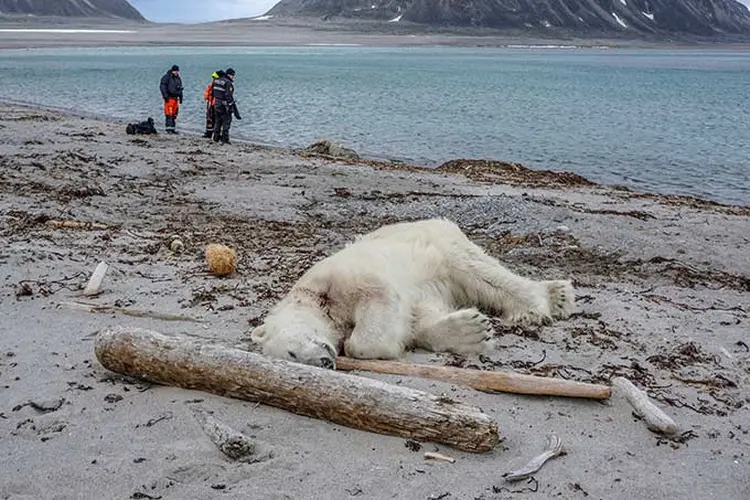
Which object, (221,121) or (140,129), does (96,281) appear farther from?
(221,121)

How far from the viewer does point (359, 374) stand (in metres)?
4.80

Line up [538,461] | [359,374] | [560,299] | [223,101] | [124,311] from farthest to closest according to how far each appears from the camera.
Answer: [223,101]
[560,299]
[124,311]
[359,374]
[538,461]

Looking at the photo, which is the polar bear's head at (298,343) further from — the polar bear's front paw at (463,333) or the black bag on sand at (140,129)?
the black bag on sand at (140,129)

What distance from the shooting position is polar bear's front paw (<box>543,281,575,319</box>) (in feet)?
20.8

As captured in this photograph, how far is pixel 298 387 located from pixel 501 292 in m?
2.48

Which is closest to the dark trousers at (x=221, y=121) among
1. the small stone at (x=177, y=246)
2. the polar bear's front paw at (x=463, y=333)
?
the small stone at (x=177, y=246)

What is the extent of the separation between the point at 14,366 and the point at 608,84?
73747mm

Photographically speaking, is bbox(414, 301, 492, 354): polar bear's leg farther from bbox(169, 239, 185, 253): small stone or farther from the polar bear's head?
bbox(169, 239, 185, 253): small stone

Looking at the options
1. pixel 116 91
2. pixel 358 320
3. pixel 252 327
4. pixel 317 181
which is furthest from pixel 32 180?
pixel 116 91

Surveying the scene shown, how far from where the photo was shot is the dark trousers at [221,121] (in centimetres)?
2194

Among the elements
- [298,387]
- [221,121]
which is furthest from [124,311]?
[221,121]

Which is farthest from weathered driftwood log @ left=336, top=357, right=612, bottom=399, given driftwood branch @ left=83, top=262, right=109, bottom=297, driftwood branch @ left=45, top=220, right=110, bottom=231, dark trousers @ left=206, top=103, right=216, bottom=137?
dark trousers @ left=206, top=103, right=216, bottom=137

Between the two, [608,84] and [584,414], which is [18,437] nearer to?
[584,414]

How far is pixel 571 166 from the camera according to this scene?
24438 millimetres
